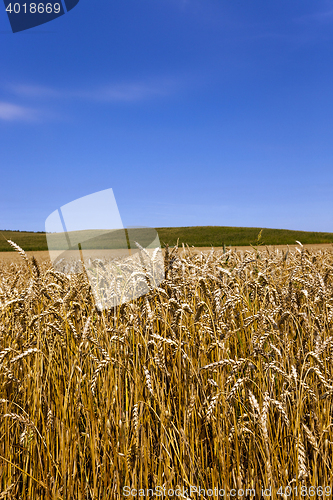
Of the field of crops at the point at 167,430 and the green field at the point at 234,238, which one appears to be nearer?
the field of crops at the point at 167,430

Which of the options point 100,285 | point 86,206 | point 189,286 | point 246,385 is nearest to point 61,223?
point 86,206

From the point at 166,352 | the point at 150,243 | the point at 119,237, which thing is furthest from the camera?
the point at 150,243

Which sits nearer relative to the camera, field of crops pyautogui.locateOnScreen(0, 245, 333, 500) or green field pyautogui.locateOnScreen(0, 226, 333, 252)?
field of crops pyautogui.locateOnScreen(0, 245, 333, 500)

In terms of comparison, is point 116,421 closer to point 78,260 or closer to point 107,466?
point 107,466

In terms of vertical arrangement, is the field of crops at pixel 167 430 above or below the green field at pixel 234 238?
below

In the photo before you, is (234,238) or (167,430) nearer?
(167,430)

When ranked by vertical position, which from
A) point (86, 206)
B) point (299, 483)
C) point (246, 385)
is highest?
point (86, 206)

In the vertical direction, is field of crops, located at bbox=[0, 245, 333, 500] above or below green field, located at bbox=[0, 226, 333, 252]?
Answer: below

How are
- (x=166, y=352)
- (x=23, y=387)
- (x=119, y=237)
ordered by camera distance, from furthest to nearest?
(x=119, y=237) → (x=166, y=352) → (x=23, y=387)

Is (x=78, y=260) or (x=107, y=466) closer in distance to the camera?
(x=107, y=466)

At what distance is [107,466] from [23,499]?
0.41 metres

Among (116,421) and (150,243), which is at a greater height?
(150,243)

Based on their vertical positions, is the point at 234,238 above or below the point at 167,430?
above

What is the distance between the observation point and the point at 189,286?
2.16m
